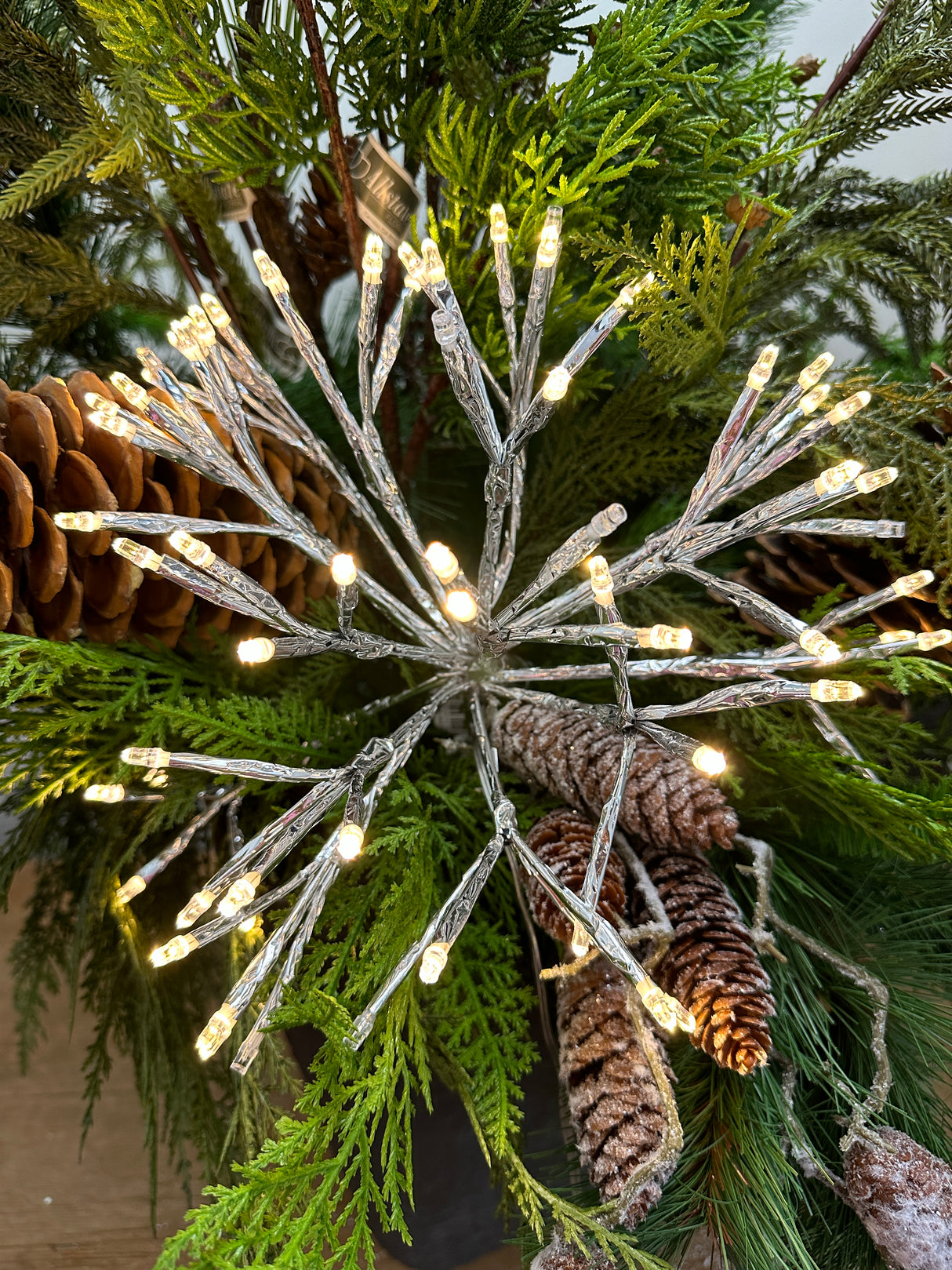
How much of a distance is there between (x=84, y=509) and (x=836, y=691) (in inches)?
10.3

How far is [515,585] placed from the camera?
0.40 m

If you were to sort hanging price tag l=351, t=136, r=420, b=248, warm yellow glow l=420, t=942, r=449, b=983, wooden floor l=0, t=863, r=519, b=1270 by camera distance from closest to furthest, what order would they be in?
warm yellow glow l=420, t=942, r=449, b=983
hanging price tag l=351, t=136, r=420, b=248
wooden floor l=0, t=863, r=519, b=1270

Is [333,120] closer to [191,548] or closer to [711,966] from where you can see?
[191,548]

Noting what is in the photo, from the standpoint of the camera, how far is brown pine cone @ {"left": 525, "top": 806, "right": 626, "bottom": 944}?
28 cm

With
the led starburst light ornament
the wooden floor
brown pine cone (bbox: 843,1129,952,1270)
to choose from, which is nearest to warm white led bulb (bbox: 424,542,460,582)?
the led starburst light ornament

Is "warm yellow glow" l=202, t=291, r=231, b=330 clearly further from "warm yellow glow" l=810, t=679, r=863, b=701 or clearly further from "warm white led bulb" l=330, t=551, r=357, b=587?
"warm yellow glow" l=810, t=679, r=863, b=701

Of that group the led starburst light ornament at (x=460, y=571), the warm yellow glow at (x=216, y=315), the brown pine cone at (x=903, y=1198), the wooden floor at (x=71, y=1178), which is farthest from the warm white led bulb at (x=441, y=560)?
the wooden floor at (x=71, y=1178)

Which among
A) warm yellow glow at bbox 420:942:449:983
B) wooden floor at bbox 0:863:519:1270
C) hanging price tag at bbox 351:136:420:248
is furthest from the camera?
wooden floor at bbox 0:863:519:1270

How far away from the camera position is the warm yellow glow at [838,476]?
0.71ft

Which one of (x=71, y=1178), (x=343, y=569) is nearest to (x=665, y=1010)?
(x=343, y=569)

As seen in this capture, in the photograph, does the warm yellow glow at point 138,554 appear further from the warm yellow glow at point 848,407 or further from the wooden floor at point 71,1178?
the wooden floor at point 71,1178

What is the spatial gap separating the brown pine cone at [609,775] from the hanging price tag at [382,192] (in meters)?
0.19

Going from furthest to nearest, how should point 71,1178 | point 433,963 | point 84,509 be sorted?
point 71,1178, point 84,509, point 433,963

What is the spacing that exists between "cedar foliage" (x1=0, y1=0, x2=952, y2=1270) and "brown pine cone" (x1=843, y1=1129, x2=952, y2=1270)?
20 millimetres
